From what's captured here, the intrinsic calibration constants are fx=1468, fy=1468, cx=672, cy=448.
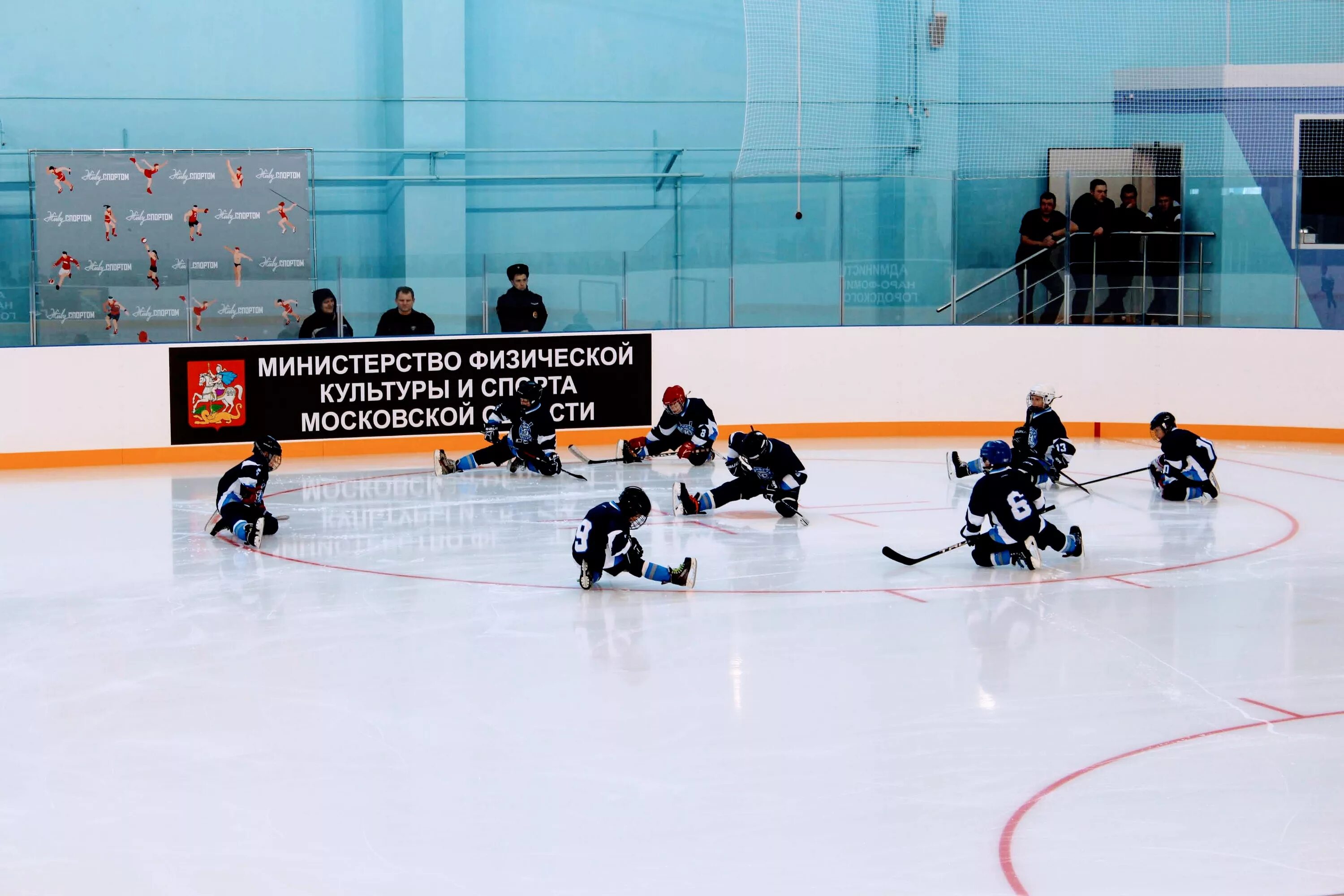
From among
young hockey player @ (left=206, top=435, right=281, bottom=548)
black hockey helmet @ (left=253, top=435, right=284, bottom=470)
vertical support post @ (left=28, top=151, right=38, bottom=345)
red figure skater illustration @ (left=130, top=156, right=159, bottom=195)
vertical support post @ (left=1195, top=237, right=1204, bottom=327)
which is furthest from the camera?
vertical support post @ (left=1195, top=237, right=1204, bottom=327)

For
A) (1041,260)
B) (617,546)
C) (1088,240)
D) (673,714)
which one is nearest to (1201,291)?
(1088,240)

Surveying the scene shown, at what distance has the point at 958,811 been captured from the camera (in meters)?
4.27

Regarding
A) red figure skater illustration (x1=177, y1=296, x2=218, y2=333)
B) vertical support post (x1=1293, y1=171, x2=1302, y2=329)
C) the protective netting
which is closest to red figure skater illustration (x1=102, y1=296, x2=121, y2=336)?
red figure skater illustration (x1=177, y1=296, x2=218, y2=333)

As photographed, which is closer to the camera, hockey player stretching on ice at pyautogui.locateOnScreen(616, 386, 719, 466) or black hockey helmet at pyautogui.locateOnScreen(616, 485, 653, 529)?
black hockey helmet at pyautogui.locateOnScreen(616, 485, 653, 529)

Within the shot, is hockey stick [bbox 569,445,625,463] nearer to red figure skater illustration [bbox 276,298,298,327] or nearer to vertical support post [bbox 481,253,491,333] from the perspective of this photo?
vertical support post [bbox 481,253,491,333]

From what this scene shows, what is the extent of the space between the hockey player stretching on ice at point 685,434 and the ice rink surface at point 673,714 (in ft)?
9.48

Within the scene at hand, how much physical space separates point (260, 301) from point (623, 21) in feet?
19.3

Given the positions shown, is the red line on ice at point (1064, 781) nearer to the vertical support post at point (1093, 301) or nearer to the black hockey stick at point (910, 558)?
the black hockey stick at point (910, 558)

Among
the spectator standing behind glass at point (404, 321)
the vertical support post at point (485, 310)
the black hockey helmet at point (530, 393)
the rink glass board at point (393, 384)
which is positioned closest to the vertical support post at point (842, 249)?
the rink glass board at point (393, 384)

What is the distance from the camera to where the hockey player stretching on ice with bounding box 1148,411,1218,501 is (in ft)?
34.2

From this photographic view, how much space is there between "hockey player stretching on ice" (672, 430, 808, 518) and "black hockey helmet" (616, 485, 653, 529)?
8.17 ft

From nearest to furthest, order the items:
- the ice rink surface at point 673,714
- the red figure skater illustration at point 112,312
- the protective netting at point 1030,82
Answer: the ice rink surface at point 673,714, the red figure skater illustration at point 112,312, the protective netting at point 1030,82

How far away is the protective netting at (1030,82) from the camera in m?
16.4

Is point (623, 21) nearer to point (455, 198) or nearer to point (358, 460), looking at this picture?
point (455, 198)
